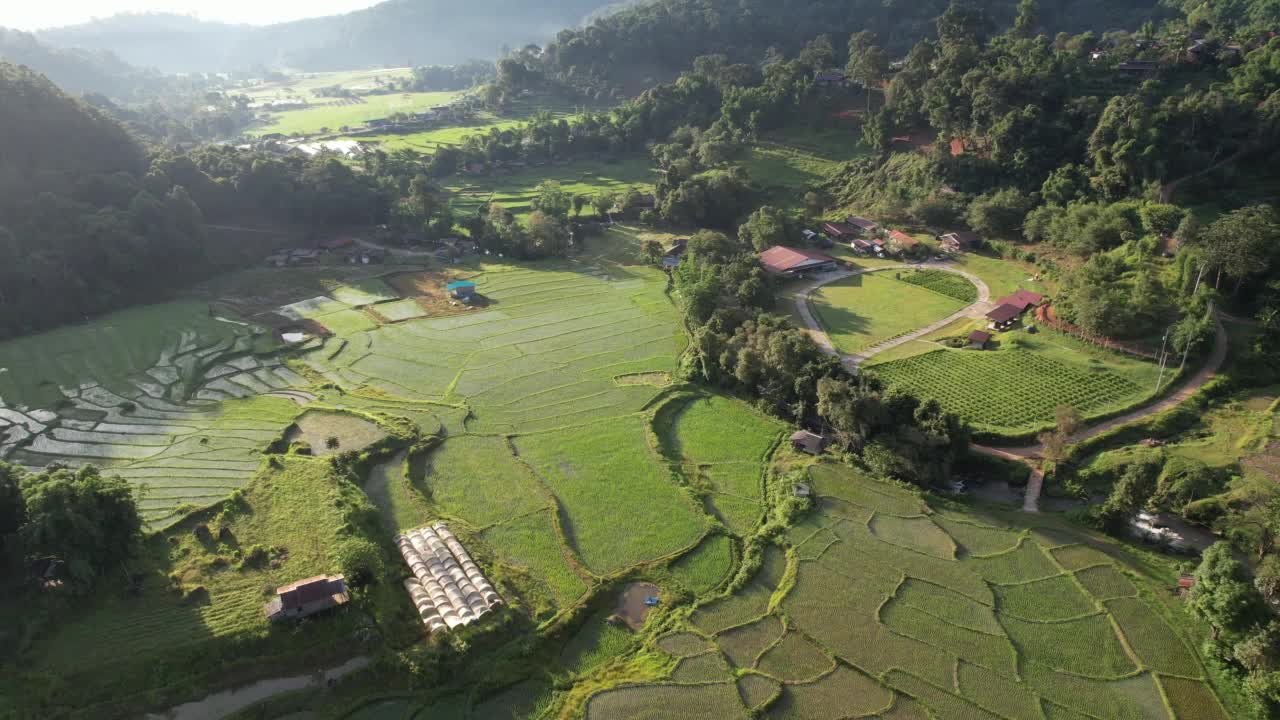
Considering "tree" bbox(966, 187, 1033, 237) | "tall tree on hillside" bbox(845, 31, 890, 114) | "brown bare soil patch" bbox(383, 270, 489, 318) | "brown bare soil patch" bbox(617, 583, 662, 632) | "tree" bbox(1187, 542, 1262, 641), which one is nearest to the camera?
"tree" bbox(1187, 542, 1262, 641)

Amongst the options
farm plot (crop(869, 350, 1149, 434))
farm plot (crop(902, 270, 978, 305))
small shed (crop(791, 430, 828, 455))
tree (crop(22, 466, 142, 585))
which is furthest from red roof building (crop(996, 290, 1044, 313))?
tree (crop(22, 466, 142, 585))

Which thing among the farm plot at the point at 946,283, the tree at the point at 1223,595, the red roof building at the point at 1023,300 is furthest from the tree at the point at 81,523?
the farm plot at the point at 946,283

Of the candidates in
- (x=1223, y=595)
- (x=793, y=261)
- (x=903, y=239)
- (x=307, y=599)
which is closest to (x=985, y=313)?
(x=903, y=239)

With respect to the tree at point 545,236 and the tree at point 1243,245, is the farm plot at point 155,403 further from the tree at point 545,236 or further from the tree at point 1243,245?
the tree at point 1243,245

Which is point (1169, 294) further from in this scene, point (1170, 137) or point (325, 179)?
point (325, 179)

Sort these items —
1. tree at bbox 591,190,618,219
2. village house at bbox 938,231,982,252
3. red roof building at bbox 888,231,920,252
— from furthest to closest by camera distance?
tree at bbox 591,190,618,219
red roof building at bbox 888,231,920,252
village house at bbox 938,231,982,252

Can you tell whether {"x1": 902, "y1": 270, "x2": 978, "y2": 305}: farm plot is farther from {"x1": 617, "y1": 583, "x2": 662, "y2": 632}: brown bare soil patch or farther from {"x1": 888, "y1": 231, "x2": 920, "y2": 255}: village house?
{"x1": 617, "y1": 583, "x2": 662, "y2": 632}: brown bare soil patch

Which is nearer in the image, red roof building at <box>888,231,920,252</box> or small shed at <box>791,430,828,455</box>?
small shed at <box>791,430,828,455</box>
